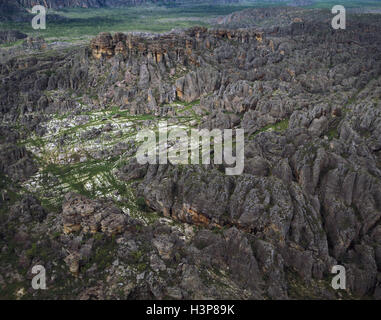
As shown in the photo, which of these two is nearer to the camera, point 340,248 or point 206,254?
point 206,254

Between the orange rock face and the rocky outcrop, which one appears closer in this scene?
the rocky outcrop

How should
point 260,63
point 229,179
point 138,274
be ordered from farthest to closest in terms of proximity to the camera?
point 260,63 → point 229,179 → point 138,274

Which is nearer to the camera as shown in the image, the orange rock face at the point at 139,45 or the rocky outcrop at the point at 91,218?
the rocky outcrop at the point at 91,218

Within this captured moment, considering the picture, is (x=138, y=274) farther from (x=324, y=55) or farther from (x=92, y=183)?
(x=324, y=55)

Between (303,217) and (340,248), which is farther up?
(303,217)

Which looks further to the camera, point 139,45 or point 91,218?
point 139,45

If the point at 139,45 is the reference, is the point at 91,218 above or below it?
below

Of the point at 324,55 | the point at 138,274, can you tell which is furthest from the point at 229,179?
the point at 324,55

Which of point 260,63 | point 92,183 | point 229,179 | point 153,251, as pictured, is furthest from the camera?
point 260,63

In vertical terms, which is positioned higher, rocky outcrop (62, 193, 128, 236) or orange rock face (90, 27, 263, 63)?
orange rock face (90, 27, 263, 63)

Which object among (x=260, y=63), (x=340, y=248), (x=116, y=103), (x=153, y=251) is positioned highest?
(x=260, y=63)

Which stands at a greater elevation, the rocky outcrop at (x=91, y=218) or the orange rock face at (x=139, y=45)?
the orange rock face at (x=139, y=45)
